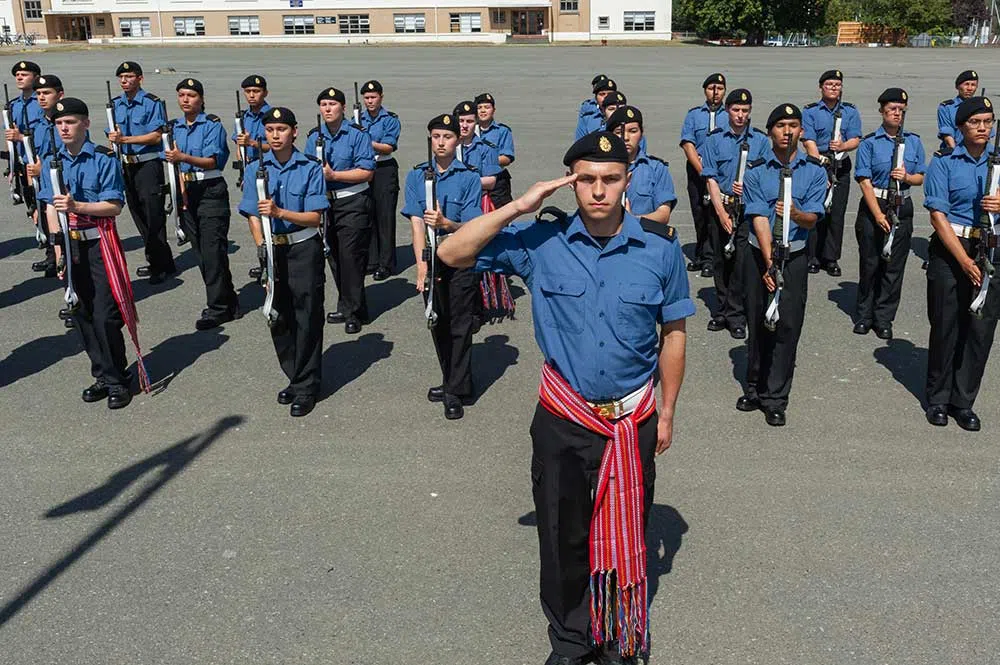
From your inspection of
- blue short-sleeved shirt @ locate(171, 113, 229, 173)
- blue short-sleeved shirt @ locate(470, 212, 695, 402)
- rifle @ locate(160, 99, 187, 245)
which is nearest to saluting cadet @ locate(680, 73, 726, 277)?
blue short-sleeved shirt @ locate(171, 113, 229, 173)

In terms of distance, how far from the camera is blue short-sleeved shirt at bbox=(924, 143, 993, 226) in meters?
6.24

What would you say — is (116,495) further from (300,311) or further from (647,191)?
(647,191)

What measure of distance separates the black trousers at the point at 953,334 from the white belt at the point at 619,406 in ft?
12.0

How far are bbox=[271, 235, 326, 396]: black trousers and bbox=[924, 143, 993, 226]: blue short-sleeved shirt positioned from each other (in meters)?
4.39

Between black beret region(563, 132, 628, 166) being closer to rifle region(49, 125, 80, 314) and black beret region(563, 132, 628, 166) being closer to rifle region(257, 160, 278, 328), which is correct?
rifle region(257, 160, 278, 328)

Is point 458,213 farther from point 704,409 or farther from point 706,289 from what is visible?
point 706,289

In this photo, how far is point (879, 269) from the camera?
28.0 feet

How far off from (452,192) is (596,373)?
375cm

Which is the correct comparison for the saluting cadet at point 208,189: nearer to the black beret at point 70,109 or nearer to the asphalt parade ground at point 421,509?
the asphalt parade ground at point 421,509

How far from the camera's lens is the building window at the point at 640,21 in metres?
84.0

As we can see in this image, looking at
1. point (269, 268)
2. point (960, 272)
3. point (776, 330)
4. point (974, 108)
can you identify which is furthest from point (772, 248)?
point (269, 268)

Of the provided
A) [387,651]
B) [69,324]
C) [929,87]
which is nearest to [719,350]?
[387,651]

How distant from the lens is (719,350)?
8.26m

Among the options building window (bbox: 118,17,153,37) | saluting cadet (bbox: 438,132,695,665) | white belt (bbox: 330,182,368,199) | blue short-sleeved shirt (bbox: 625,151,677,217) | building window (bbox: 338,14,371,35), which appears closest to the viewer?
saluting cadet (bbox: 438,132,695,665)
